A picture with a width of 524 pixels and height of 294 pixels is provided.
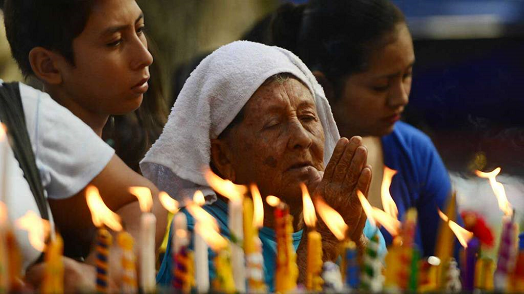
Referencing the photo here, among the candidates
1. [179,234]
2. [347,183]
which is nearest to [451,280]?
[179,234]

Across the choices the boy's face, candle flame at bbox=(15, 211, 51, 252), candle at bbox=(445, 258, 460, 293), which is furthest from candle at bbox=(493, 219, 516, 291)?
the boy's face

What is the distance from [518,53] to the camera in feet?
12.0

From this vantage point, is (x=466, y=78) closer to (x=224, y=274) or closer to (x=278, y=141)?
(x=278, y=141)

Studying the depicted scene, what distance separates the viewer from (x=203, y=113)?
113 inches

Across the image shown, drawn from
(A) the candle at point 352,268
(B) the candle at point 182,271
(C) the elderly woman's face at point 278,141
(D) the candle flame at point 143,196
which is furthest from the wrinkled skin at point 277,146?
(B) the candle at point 182,271

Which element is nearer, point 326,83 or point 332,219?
point 332,219

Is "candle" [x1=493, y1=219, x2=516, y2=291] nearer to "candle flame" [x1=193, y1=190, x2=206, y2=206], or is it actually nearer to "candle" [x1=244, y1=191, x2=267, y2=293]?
"candle" [x1=244, y1=191, x2=267, y2=293]

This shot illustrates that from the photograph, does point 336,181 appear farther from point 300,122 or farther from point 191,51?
point 191,51

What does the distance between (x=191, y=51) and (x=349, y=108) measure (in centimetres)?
70

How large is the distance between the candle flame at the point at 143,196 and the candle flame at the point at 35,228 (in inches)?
11.3

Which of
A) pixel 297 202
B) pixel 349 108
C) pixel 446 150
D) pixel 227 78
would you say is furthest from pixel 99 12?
pixel 446 150

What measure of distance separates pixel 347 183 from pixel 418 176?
1019mm

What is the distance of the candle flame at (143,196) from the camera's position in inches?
91.5

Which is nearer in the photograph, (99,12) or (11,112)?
(11,112)
